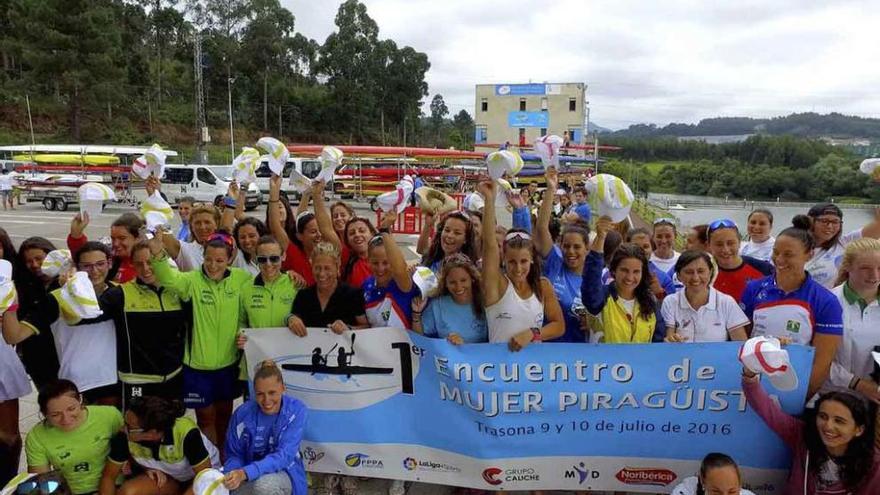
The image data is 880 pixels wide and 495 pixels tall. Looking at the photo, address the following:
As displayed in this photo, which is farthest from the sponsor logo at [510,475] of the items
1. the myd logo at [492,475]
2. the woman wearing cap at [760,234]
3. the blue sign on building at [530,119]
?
the blue sign on building at [530,119]

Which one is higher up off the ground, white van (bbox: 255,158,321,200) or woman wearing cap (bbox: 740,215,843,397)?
Answer: white van (bbox: 255,158,321,200)

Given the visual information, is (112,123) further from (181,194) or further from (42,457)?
(42,457)

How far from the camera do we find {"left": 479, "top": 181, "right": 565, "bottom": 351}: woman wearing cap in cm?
313

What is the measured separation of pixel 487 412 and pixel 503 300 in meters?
0.67

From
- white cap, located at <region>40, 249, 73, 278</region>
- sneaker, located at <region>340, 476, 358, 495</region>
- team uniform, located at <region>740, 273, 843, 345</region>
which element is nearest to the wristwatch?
team uniform, located at <region>740, 273, 843, 345</region>

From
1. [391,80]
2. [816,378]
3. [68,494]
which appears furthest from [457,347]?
[391,80]

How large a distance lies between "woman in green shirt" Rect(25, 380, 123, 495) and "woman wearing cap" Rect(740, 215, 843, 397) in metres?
3.66

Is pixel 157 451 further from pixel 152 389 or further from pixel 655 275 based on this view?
pixel 655 275

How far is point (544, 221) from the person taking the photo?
3789 mm

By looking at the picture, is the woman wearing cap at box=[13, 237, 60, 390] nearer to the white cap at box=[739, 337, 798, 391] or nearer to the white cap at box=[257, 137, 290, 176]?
the white cap at box=[257, 137, 290, 176]

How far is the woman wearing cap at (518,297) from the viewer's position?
3.13m

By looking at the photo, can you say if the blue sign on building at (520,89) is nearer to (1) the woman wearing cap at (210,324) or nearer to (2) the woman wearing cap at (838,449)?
(1) the woman wearing cap at (210,324)

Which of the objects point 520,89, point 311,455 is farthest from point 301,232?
point 520,89

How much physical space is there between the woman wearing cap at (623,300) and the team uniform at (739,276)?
2.76 feet
